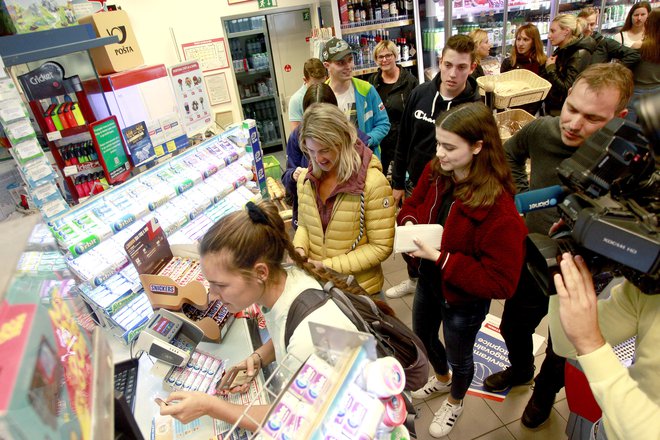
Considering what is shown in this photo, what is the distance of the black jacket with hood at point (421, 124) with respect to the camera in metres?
3.02

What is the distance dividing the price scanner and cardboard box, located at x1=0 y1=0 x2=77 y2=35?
1847 mm

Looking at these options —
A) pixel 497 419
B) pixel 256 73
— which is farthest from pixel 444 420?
pixel 256 73

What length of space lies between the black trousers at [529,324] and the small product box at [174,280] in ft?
5.26

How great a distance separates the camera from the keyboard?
1.79m

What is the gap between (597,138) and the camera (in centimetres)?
121

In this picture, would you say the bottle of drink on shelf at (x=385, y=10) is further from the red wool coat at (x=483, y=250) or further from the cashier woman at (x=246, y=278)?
the cashier woman at (x=246, y=278)

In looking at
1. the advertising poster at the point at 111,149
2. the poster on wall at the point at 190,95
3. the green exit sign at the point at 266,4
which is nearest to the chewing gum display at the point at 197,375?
the advertising poster at the point at 111,149

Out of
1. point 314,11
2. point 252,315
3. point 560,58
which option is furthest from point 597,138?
point 314,11

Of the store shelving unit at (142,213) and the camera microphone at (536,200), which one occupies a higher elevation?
the camera microphone at (536,200)

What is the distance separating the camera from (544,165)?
80.7 inches

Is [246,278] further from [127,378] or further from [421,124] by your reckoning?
[421,124]

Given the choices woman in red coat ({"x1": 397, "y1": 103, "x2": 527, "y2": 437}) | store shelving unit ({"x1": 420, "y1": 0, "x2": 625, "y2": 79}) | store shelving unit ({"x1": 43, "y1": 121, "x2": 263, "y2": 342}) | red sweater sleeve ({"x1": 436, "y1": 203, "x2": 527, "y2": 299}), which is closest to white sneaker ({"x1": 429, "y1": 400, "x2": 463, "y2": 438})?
woman in red coat ({"x1": 397, "y1": 103, "x2": 527, "y2": 437})

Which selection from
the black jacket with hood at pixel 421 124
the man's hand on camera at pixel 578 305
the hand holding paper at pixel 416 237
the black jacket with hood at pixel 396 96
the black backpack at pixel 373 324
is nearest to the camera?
the man's hand on camera at pixel 578 305

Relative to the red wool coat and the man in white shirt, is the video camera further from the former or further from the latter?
the man in white shirt
